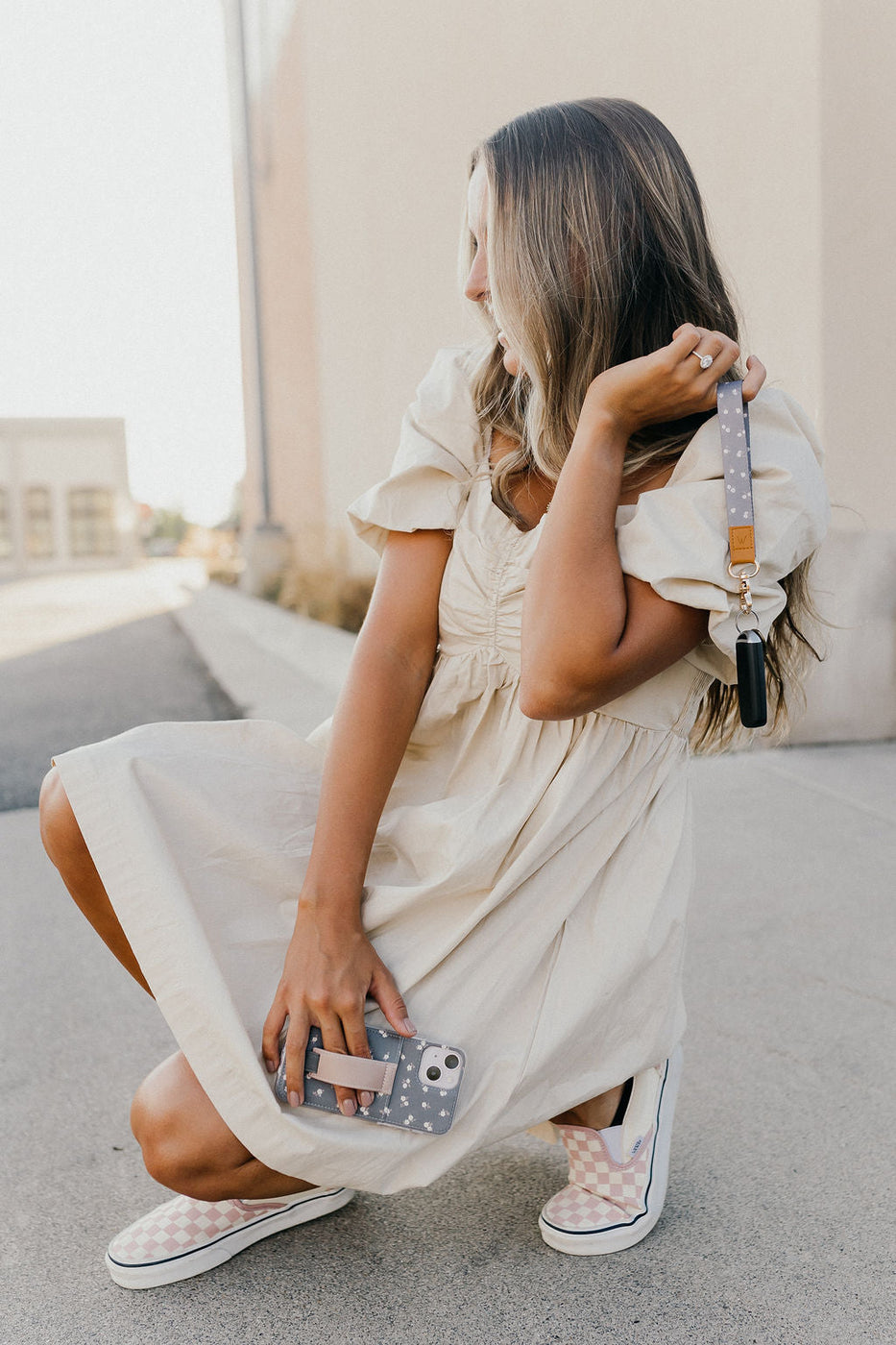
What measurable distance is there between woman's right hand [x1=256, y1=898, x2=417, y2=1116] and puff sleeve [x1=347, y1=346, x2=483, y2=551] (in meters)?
0.41

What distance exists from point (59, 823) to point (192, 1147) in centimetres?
35

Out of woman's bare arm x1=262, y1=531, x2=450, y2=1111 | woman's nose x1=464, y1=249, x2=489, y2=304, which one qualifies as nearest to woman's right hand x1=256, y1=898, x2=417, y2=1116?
woman's bare arm x1=262, y1=531, x2=450, y2=1111

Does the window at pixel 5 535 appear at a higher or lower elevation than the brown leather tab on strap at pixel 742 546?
lower

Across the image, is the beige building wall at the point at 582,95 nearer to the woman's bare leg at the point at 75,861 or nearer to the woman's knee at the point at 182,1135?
the woman's bare leg at the point at 75,861

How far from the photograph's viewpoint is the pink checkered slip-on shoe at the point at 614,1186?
1.19 m

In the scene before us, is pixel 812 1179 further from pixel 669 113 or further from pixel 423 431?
pixel 669 113

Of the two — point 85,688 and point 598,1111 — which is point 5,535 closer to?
point 85,688

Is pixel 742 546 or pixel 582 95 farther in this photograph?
pixel 582 95

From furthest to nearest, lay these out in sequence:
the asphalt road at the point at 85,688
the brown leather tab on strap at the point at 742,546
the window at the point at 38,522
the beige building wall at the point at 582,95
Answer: the window at the point at 38,522 < the asphalt road at the point at 85,688 < the beige building wall at the point at 582,95 < the brown leather tab on strap at the point at 742,546

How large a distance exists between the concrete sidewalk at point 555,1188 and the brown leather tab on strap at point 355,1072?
10.6 inches

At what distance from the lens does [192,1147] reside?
3.48 feet

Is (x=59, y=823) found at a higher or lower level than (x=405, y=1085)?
higher

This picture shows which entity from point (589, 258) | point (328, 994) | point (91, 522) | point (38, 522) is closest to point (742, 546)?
point (589, 258)

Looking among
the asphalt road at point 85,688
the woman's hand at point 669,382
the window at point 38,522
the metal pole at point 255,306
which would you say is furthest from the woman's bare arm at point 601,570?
the window at point 38,522
